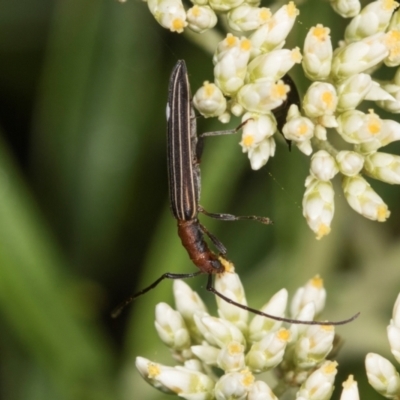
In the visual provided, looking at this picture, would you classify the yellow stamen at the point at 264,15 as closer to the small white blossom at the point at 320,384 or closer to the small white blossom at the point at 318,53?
the small white blossom at the point at 318,53

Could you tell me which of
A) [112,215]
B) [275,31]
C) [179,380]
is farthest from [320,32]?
[112,215]

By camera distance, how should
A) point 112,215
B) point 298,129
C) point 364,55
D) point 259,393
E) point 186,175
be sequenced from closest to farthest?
1. point 259,393
2. point 298,129
3. point 364,55
4. point 186,175
5. point 112,215

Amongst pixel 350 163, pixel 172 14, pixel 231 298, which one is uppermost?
pixel 172 14

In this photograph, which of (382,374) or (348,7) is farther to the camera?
(348,7)

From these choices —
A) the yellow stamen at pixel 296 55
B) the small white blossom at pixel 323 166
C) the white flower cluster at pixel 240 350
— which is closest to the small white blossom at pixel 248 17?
the yellow stamen at pixel 296 55

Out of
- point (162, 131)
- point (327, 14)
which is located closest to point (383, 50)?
point (327, 14)

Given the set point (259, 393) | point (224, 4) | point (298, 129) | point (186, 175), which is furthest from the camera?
point (186, 175)

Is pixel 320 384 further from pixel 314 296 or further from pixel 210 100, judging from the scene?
pixel 210 100

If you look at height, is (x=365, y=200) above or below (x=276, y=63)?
below
